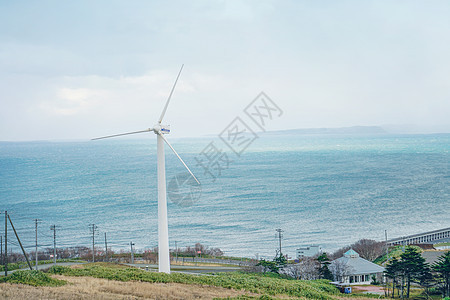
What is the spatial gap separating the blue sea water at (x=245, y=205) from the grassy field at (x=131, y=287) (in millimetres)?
33639

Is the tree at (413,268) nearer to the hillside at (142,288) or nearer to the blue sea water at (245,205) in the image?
the hillside at (142,288)

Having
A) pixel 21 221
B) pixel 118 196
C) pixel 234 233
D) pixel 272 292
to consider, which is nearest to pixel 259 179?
pixel 118 196

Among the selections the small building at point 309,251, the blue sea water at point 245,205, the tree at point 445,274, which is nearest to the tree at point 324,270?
the tree at point 445,274

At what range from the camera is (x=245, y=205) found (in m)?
92.9

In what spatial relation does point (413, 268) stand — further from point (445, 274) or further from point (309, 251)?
point (309, 251)

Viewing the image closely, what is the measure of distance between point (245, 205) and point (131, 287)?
72.8m

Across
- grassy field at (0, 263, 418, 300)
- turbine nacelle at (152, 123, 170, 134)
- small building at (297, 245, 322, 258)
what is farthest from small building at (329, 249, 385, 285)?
turbine nacelle at (152, 123, 170, 134)

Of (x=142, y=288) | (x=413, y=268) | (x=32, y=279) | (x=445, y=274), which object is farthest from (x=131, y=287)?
(x=445, y=274)

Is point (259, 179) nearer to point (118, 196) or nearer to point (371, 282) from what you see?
point (118, 196)

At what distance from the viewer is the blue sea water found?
68938 mm

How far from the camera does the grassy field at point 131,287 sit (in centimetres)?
1891

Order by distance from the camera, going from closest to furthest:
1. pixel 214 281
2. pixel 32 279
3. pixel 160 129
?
1. pixel 32 279
2. pixel 214 281
3. pixel 160 129

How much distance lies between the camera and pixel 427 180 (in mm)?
123250

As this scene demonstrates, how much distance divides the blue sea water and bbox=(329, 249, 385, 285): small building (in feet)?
64.9
